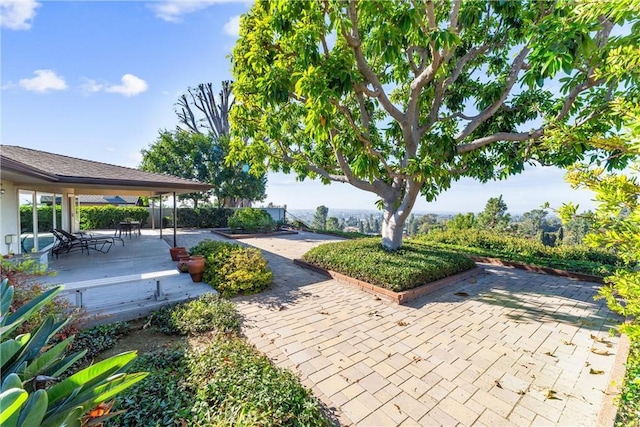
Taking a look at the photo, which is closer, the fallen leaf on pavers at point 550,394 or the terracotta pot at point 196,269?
the fallen leaf on pavers at point 550,394

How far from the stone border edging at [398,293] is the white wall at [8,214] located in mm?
7833

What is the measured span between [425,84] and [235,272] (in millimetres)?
6382

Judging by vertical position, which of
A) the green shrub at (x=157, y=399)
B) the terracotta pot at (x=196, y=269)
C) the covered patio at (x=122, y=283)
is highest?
the terracotta pot at (x=196, y=269)

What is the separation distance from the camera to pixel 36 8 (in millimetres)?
3271

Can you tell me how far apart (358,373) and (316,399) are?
716 mm

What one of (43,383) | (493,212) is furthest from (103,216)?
(493,212)

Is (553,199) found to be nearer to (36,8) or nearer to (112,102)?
(36,8)

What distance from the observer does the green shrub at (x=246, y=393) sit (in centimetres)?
223

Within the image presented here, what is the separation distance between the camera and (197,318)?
4211 millimetres

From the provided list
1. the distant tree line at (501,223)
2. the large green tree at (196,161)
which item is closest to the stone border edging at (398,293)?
the distant tree line at (501,223)

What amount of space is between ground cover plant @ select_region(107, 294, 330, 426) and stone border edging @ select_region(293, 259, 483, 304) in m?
3.17

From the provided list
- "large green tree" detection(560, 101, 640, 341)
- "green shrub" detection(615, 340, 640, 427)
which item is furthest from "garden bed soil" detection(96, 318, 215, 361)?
"green shrub" detection(615, 340, 640, 427)

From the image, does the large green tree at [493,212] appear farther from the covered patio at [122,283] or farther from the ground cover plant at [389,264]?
the covered patio at [122,283]

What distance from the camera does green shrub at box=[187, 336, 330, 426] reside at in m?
2.23
